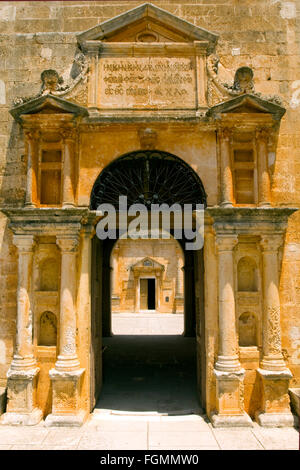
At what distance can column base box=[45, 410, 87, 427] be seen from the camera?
5695 mm

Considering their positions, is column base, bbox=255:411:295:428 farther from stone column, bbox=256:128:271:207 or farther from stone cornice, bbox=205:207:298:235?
stone column, bbox=256:128:271:207

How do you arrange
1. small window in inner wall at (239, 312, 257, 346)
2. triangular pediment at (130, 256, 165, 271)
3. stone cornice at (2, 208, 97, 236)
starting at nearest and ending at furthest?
1. stone cornice at (2, 208, 97, 236)
2. small window in inner wall at (239, 312, 257, 346)
3. triangular pediment at (130, 256, 165, 271)

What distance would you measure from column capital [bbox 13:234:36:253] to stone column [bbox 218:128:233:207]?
3.12 m

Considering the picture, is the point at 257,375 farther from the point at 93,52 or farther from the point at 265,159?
the point at 93,52

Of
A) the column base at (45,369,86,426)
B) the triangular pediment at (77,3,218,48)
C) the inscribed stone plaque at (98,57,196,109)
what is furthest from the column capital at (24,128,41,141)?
the column base at (45,369,86,426)

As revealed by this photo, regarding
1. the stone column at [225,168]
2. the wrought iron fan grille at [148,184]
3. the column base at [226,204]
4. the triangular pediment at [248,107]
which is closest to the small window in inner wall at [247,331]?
the column base at [226,204]

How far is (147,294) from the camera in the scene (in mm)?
26922

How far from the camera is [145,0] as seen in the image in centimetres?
698

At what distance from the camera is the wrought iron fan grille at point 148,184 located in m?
6.61

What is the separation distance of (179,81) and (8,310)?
191 inches

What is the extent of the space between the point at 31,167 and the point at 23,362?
3.12 meters

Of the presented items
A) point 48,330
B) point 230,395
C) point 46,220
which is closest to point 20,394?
point 48,330
